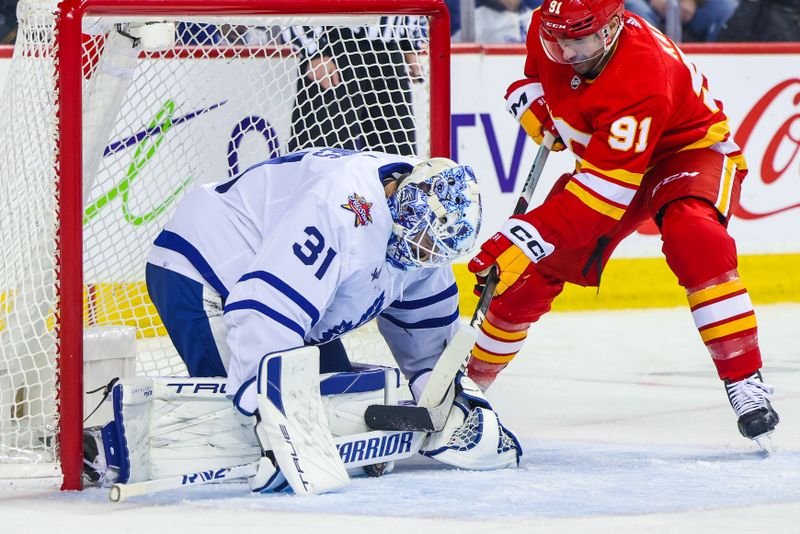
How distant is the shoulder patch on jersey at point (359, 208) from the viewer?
2635mm

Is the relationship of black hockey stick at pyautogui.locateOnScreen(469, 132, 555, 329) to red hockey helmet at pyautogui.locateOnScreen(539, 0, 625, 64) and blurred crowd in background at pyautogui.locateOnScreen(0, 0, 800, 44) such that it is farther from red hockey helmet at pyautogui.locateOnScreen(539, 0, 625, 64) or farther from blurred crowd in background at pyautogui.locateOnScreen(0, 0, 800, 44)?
blurred crowd in background at pyautogui.locateOnScreen(0, 0, 800, 44)

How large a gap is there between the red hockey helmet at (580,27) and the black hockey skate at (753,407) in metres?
0.71

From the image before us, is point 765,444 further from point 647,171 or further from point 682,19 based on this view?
point 682,19

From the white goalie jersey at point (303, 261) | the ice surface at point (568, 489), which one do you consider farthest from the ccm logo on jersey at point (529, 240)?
the ice surface at point (568, 489)

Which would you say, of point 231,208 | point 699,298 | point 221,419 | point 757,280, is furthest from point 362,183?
point 757,280

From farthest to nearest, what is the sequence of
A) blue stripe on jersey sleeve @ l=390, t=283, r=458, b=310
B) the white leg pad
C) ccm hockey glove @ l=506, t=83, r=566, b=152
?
ccm hockey glove @ l=506, t=83, r=566, b=152 < blue stripe on jersey sleeve @ l=390, t=283, r=458, b=310 < the white leg pad

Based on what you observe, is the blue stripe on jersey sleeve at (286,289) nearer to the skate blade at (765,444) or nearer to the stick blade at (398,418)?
the stick blade at (398,418)

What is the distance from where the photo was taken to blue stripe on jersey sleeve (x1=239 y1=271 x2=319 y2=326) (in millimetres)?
2557

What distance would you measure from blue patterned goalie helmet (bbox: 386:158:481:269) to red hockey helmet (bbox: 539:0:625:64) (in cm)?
46

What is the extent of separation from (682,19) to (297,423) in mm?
3474

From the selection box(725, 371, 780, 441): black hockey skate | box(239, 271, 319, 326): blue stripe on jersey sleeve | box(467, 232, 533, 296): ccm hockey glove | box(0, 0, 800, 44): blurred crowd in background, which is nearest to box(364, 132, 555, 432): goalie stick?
box(467, 232, 533, 296): ccm hockey glove

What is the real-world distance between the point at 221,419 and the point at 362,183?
1.55 feet

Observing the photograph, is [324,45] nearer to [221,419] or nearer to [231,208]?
[231,208]

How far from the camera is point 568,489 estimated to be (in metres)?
2.69
